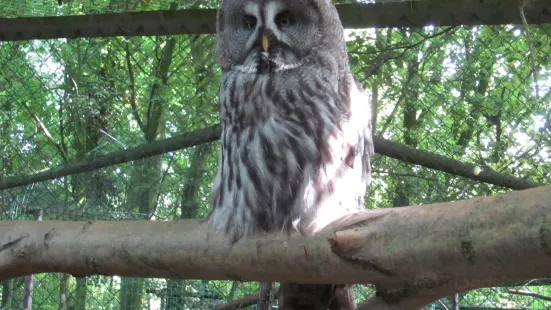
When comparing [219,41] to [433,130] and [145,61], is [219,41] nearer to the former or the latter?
[145,61]

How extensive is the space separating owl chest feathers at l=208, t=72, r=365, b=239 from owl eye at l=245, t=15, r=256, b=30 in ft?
0.56

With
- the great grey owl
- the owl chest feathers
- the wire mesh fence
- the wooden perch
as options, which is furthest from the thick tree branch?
the wooden perch

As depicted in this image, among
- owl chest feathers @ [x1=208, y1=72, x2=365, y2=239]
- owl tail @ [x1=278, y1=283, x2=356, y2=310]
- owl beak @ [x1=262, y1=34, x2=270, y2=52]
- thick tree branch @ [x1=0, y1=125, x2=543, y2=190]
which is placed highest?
owl beak @ [x1=262, y1=34, x2=270, y2=52]

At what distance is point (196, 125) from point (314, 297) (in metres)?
1.12

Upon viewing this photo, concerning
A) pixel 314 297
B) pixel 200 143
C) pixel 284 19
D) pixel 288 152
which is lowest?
pixel 314 297

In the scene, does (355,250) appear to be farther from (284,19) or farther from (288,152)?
(284,19)

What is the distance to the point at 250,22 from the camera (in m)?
1.54

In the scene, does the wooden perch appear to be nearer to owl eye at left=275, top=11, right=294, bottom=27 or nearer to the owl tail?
the owl tail

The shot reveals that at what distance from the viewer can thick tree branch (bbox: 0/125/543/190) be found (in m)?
1.87

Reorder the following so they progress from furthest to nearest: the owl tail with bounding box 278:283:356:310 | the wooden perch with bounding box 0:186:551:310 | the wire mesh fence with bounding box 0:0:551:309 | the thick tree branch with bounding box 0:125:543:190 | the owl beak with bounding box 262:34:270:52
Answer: the wire mesh fence with bounding box 0:0:551:309
the thick tree branch with bounding box 0:125:543:190
the owl beak with bounding box 262:34:270:52
the owl tail with bounding box 278:283:356:310
the wooden perch with bounding box 0:186:551:310

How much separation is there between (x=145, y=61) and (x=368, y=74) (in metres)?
0.92

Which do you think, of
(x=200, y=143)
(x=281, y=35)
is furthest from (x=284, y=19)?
(x=200, y=143)

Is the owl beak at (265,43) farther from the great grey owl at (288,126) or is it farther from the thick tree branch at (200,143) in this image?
the thick tree branch at (200,143)

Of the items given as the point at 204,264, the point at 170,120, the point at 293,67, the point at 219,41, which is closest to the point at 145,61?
the point at 170,120
